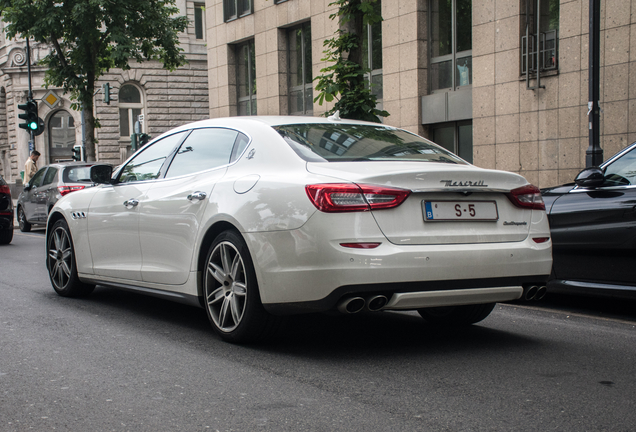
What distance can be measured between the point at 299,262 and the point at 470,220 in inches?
40.6

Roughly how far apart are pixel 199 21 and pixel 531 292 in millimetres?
42880

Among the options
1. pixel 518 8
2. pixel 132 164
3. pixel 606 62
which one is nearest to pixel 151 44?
pixel 518 8

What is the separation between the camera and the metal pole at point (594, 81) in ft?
38.7

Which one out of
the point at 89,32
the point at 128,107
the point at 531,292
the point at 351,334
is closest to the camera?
the point at 531,292

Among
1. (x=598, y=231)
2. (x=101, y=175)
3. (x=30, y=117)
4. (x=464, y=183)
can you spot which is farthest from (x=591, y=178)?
(x=30, y=117)

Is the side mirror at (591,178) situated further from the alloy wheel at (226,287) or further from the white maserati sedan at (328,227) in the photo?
the alloy wheel at (226,287)

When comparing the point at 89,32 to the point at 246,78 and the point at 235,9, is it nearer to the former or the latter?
the point at 235,9

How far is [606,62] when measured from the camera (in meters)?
15.6

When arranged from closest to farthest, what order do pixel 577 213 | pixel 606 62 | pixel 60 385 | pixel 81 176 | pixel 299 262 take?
1. pixel 60 385
2. pixel 299 262
3. pixel 577 213
4. pixel 606 62
5. pixel 81 176

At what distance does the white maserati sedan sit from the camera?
4410mm

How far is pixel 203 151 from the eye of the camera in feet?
18.7

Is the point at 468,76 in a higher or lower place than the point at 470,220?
higher

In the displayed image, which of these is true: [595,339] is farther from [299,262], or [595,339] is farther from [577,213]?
[299,262]

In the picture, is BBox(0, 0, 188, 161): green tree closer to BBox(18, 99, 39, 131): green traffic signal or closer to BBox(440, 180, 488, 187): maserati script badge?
BBox(18, 99, 39, 131): green traffic signal
